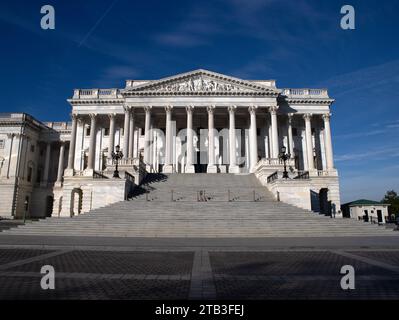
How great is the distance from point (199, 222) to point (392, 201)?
8833 cm

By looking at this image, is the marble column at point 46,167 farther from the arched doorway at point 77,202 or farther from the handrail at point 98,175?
the handrail at point 98,175

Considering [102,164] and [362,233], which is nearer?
[362,233]

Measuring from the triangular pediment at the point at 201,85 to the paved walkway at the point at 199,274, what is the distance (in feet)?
117

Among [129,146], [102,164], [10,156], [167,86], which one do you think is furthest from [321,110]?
[10,156]

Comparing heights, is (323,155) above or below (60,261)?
above

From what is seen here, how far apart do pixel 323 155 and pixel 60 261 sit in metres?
49.7

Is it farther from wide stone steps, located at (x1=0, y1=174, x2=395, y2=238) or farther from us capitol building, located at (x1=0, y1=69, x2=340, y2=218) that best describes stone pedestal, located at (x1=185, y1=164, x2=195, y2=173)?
wide stone steps, located at (x1=0, y1=174, x2=395, y2=238)

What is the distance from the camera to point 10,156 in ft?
177

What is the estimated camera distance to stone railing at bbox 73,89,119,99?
168 feet

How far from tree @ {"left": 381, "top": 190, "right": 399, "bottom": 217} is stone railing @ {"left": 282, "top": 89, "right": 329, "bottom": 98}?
42.3m

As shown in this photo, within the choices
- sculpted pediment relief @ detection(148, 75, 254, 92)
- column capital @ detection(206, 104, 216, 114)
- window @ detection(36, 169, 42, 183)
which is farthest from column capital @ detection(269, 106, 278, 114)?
window @ detection(36, 169, 42, 183)

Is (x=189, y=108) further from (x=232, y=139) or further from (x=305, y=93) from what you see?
(x=305, y=93)
